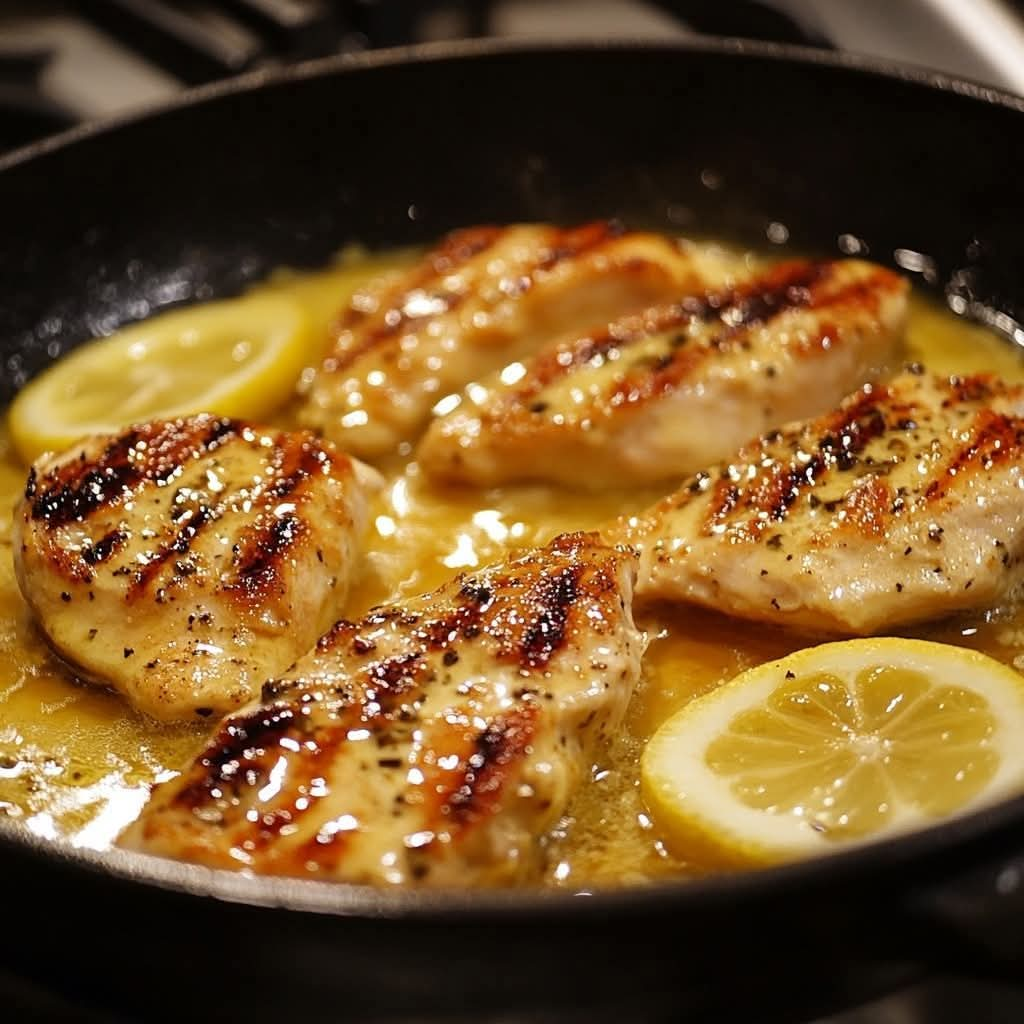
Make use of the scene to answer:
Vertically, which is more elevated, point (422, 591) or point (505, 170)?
point (505, 170)

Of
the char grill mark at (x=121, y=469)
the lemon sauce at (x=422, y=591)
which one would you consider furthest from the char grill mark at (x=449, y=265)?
the char grill mark at (x=121, y=469)

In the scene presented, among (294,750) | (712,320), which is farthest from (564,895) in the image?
(712,320)

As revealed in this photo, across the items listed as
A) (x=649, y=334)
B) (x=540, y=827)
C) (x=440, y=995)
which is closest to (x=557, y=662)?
(x=540, y=827)

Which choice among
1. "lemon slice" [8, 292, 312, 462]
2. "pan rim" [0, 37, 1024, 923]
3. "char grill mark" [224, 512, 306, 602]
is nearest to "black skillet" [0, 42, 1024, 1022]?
"lemon slice" [8, 292, 312, 462]

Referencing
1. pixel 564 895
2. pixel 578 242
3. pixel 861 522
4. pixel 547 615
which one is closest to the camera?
pixel 564 895

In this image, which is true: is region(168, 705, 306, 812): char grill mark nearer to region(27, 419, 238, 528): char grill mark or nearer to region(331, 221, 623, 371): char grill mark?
region(27, 419, 238, 528): char grill mark

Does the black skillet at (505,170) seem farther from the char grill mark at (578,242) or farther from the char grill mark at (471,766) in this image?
the char grill mark at (471,766)

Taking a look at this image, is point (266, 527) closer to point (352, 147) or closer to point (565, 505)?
point (565, 505)

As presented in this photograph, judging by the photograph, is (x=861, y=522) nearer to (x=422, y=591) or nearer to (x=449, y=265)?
(x=422, y=591)
